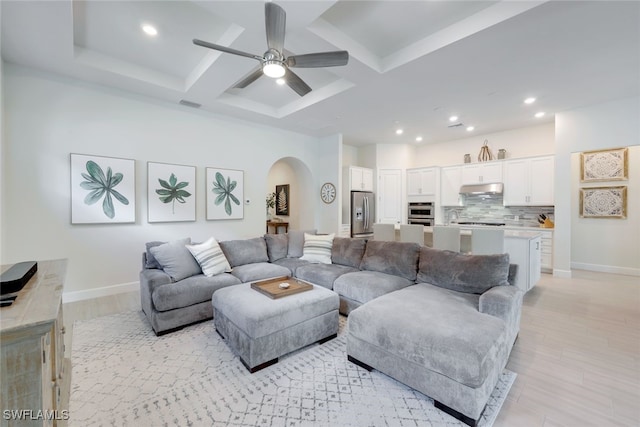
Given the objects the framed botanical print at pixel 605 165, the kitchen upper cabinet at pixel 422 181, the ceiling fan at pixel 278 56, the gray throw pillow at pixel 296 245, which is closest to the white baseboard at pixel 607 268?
the framed botanical print at pixel 605 165

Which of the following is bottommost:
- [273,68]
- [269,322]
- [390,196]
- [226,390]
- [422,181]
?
[226,390]

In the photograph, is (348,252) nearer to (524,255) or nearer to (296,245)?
(296,245)

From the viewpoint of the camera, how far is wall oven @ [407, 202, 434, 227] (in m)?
6.70

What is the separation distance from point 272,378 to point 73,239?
3.45m

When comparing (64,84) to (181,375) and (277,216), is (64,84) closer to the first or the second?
(181,375)

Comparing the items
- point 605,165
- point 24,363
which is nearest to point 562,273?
point 605,165

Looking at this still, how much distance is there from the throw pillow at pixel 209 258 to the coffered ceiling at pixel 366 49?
2232 mm

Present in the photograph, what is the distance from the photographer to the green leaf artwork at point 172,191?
4.24 meters

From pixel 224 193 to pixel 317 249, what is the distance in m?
2.16

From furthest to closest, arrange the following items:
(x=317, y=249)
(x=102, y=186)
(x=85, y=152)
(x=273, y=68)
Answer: (x=317, y=249), (x=102, y=186), (x=85, y=152), (x=273, y=68)

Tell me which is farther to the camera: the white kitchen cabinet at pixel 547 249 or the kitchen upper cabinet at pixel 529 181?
the kitchen upper cabinet at pixel 529 181

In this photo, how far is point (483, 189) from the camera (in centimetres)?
595

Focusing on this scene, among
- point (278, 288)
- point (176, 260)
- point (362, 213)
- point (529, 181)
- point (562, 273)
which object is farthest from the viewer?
point (362, 213)

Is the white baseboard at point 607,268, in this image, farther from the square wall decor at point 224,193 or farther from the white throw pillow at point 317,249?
the square wall decor at point 224,193
